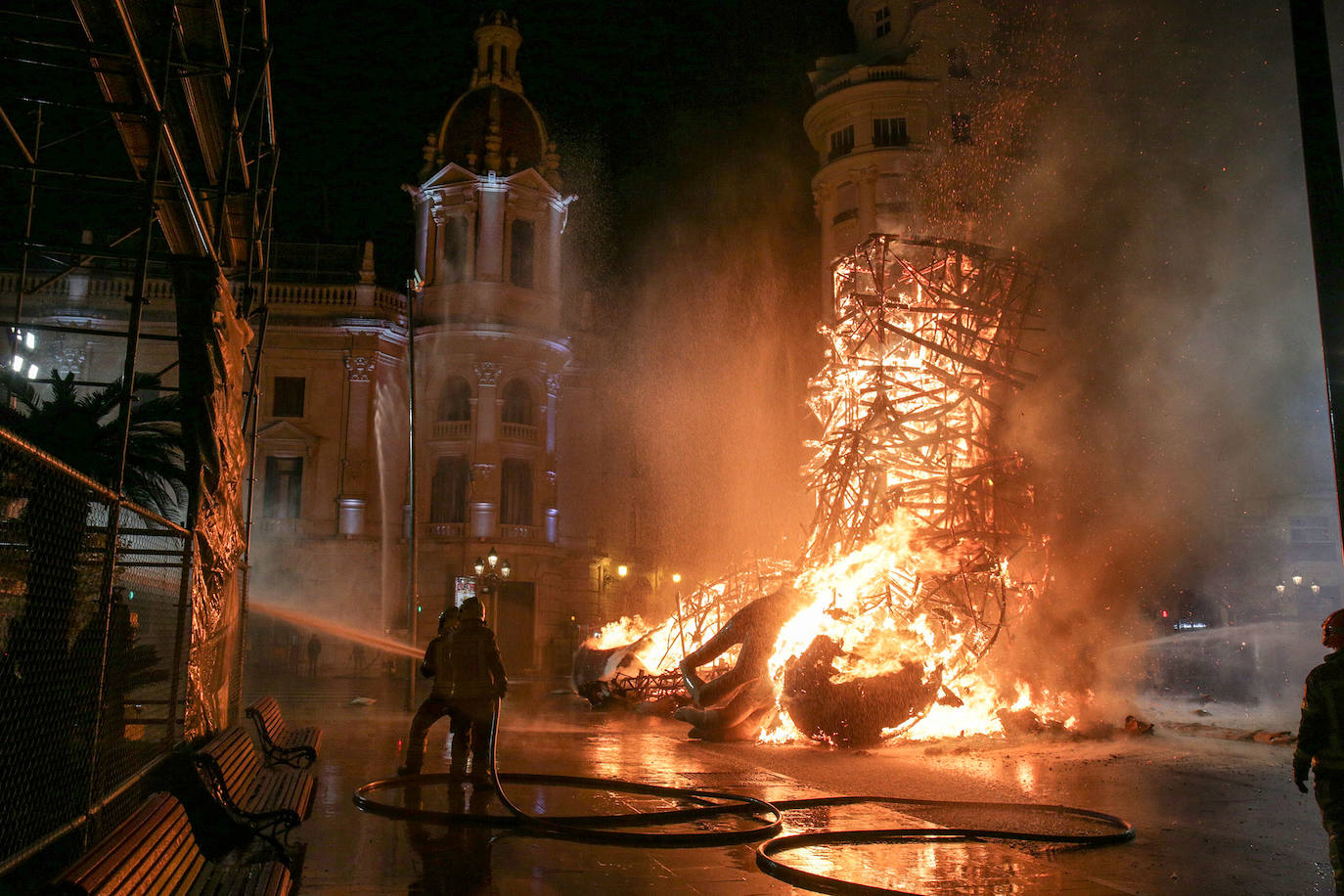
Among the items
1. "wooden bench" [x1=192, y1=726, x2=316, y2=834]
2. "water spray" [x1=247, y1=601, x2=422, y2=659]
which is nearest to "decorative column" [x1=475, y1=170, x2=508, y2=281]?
"water spray" [x1=247, y1=601, x2=422, y2=659]

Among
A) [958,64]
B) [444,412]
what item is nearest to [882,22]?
[958,64]

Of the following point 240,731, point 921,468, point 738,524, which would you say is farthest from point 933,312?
point 738,524

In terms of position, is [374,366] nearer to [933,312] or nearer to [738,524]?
[738,524]

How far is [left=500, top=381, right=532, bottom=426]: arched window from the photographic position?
1508 inches

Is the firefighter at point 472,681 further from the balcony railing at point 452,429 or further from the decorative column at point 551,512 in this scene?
the decorative column at point 551,512

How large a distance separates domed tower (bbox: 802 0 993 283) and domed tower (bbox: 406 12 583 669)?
11419 millimetres

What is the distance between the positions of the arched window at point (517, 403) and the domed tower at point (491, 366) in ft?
0.17

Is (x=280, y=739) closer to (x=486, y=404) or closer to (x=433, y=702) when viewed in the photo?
(x=433, y=702)

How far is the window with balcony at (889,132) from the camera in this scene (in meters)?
36.9

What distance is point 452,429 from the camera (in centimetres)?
3762

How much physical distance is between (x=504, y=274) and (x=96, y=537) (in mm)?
29653

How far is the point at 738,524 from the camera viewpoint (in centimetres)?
4612

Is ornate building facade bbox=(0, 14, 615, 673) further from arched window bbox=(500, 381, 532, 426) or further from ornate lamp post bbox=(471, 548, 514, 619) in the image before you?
ornate lamp post bbox=(471, 548, 514, 619)

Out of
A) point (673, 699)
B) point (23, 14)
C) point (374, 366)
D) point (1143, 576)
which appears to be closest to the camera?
point (23, 14)
